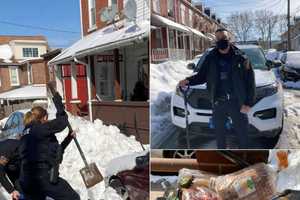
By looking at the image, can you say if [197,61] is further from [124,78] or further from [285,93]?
[124,78]

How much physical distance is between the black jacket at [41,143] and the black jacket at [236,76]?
2.43 ft

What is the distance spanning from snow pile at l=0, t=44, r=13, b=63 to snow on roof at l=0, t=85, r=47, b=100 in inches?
7.0

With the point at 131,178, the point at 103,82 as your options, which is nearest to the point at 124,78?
the point at 103,82

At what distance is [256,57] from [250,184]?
54cm

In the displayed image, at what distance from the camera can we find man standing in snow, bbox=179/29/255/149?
5.01 ft

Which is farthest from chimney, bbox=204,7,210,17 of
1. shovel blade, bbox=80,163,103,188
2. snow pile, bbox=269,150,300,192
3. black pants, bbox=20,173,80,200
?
black pants, bbox=20,173,80,200

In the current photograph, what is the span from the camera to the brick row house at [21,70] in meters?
2.17

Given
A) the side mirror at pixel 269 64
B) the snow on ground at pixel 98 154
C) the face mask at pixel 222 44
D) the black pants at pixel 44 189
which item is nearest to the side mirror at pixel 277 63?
the side mirror at pixel 269 64

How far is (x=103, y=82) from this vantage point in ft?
6.91

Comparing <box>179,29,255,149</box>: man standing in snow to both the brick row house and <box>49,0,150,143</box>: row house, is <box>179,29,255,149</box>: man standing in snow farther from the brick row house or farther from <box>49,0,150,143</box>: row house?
the brick row house

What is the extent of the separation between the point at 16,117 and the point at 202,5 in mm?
1230

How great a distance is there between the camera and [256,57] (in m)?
1.53

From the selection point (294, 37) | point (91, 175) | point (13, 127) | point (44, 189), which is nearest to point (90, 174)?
point (91, 175)

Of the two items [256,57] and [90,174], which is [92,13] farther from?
[256,57]
